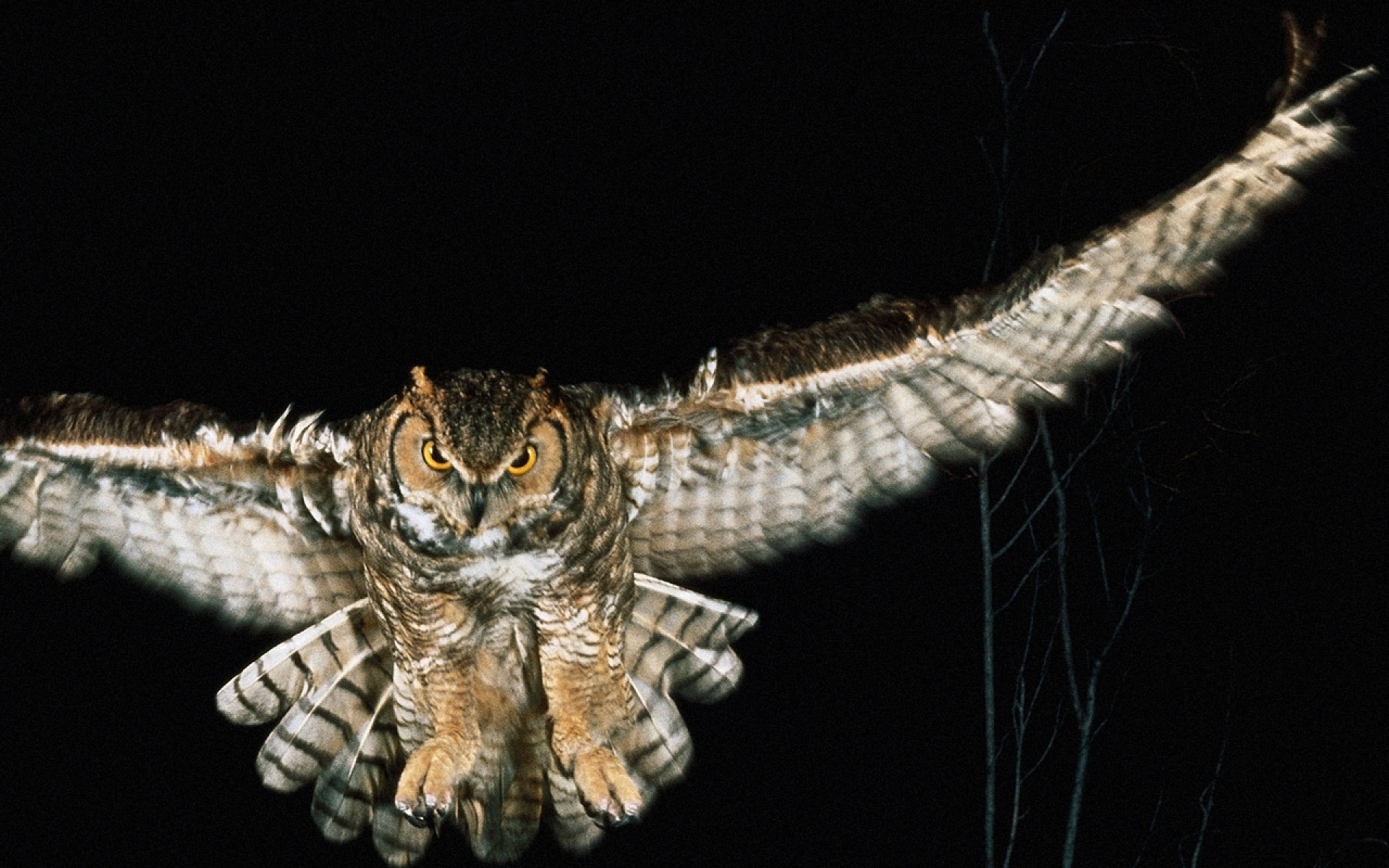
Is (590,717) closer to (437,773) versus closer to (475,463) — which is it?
(437,773)

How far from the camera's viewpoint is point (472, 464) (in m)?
1.91

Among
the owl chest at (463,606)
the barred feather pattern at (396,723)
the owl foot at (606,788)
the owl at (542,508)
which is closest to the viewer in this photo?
the owl at (542,508)

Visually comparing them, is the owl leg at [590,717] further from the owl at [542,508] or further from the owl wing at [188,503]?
the owl wing at [188,503]

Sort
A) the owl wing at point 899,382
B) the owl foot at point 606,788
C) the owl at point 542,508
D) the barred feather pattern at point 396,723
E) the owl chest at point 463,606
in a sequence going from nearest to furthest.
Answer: the owl wing at point 899,382
the owl at point 542,508
the owl chest at point 463,606
the owl foot at point 606,788
the barred feather pattern at point 396,723

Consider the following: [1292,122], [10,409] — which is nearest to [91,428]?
[10,409]

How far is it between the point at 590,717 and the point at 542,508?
1.68 feet

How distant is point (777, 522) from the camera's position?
2398 mm

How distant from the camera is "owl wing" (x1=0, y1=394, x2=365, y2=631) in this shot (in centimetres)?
212

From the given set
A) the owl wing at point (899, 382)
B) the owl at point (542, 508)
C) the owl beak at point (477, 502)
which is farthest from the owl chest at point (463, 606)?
the owl wing at point (899, 382)

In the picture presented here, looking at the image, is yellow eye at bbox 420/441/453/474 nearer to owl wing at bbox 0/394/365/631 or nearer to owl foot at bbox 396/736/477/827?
owl wing at bbox 0/394/365/631

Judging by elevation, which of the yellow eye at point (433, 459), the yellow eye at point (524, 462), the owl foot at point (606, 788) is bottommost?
the owl foot at point (606, 788)

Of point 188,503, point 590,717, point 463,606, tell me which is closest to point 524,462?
point 463,606

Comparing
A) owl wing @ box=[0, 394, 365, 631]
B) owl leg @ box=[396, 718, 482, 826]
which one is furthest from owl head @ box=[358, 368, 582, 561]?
owl leg @ box=[396, 718, 482, 826]

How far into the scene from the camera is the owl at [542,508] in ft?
6.17
